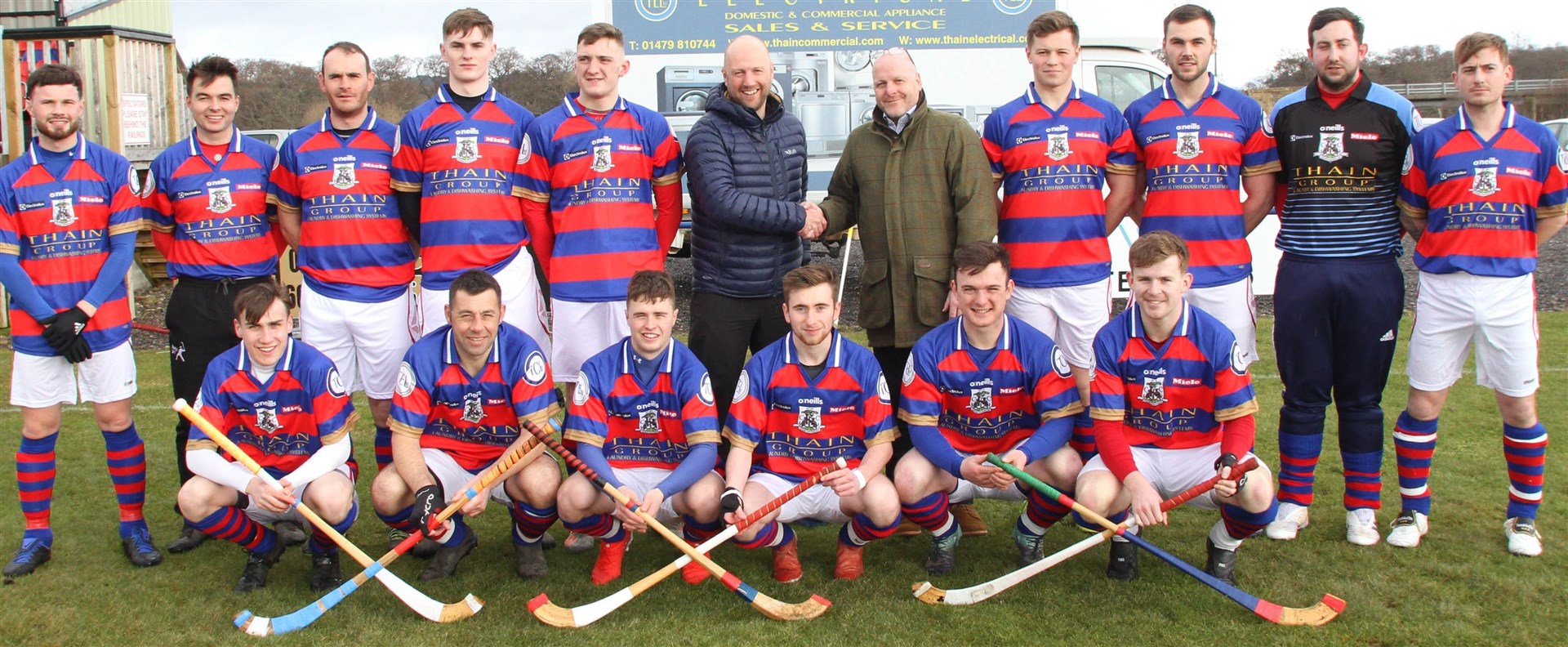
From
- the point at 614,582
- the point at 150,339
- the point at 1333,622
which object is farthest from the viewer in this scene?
the point at 150,339

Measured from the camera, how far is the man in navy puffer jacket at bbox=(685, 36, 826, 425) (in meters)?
3.81

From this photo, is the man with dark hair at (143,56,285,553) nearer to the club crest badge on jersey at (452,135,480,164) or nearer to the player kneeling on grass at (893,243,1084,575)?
the club crest badge on jersey at (452,135,480,164)

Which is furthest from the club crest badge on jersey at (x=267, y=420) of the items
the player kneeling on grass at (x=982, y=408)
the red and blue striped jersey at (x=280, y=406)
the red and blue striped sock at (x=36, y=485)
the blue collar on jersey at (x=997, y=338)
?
the blue collar on jersey at (x=997, y=338)

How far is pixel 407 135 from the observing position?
3.91 metres

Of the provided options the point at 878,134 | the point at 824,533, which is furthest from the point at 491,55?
the point at 824,533

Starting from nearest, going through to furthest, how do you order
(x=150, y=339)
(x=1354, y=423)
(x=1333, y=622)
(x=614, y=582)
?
(x=1333, y=622) → (x=614, y=582) → (x=1354, y=423) → (x=150, y=339)

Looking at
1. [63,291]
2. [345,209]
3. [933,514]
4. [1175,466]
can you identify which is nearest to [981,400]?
[933,514]

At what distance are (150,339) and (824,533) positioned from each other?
7.28 meters

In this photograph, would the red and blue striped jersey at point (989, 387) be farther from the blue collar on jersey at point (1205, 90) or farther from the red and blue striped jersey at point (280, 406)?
the red and blue striped jersey at point (280, 406)

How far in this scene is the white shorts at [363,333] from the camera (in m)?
3.92

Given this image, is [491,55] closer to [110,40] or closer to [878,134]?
[878,134]

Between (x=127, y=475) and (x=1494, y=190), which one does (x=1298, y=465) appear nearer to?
(x=1494, y=190)

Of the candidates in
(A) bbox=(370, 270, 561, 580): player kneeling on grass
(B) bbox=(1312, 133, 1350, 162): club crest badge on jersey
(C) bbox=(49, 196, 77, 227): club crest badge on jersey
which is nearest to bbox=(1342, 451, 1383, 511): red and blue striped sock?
(B) bbox=(1312, 133, 1350, 162): club crest badge on jersey

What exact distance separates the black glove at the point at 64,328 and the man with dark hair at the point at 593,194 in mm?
1475
